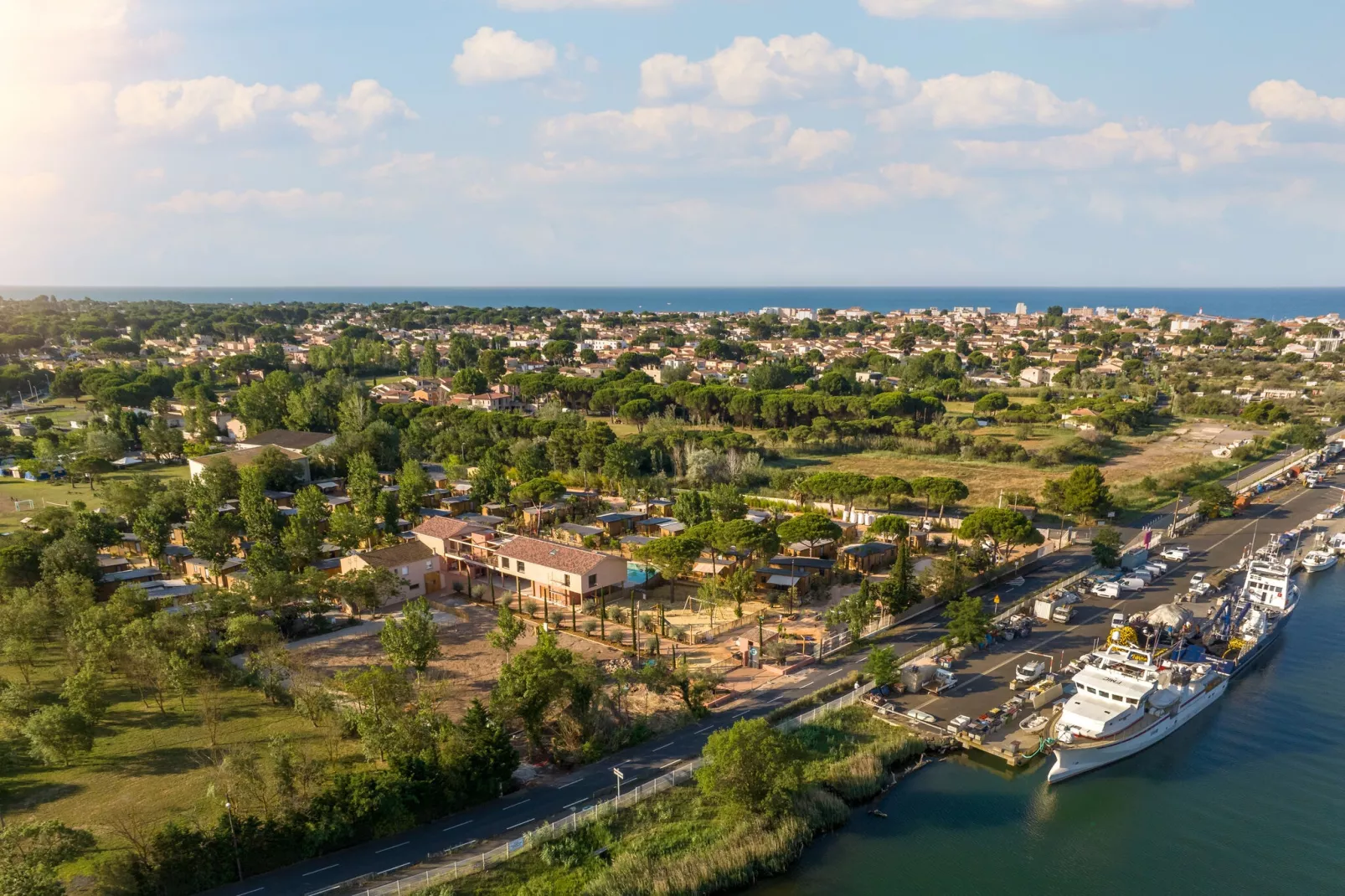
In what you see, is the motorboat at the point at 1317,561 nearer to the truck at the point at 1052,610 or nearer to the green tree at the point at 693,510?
the truck at the point at 1052,610

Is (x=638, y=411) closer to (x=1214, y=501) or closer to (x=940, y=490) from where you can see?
(x=940, y=490)

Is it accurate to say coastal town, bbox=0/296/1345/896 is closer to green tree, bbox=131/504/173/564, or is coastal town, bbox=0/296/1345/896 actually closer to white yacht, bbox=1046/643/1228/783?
green tree, bbox=131/504/173/564

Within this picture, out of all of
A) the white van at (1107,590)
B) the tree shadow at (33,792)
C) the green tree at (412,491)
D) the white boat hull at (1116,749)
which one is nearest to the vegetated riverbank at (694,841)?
the white boat hull at (1116,749)

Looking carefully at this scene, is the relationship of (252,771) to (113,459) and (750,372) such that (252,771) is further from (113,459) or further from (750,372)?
(750,372)

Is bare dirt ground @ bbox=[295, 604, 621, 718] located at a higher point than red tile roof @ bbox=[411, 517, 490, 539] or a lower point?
lower

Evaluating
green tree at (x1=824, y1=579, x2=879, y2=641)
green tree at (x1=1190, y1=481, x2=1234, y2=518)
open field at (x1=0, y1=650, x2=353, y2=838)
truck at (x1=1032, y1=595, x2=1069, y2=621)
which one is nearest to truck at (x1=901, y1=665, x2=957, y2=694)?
green tree at (x1=824, y1=579, x2=879, y2=641)

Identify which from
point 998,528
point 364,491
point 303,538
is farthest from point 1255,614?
point 364,491
